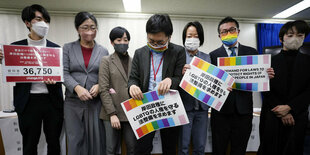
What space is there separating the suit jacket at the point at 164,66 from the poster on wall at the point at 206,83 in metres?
0.10

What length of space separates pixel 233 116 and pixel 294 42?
3.04 feet

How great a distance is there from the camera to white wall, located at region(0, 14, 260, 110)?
14.0 feet

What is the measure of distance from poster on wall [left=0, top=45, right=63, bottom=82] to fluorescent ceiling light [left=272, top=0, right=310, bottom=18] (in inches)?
Result: 216

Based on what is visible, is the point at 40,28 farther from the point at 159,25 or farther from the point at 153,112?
the point at 153,112

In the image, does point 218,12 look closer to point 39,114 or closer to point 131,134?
point 131,134

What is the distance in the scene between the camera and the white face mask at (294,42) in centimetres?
146

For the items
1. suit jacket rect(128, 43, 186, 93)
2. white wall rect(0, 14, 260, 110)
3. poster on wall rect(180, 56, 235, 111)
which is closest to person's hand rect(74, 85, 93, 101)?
suit jacket rect(128, 43, 186, 93)

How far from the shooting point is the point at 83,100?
146cm

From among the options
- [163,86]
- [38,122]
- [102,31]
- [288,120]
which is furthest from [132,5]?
[288,120]

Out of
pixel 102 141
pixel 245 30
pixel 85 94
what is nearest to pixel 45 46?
pixel 85 94

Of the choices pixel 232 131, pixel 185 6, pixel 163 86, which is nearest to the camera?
pixel 163 86

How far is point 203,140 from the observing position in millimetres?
1630

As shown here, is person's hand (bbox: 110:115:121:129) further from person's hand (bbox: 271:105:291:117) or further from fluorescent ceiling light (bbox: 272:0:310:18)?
fluorescent ceiling light (bbox: 272:0:310:18)

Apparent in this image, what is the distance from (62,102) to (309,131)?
3465 mm
